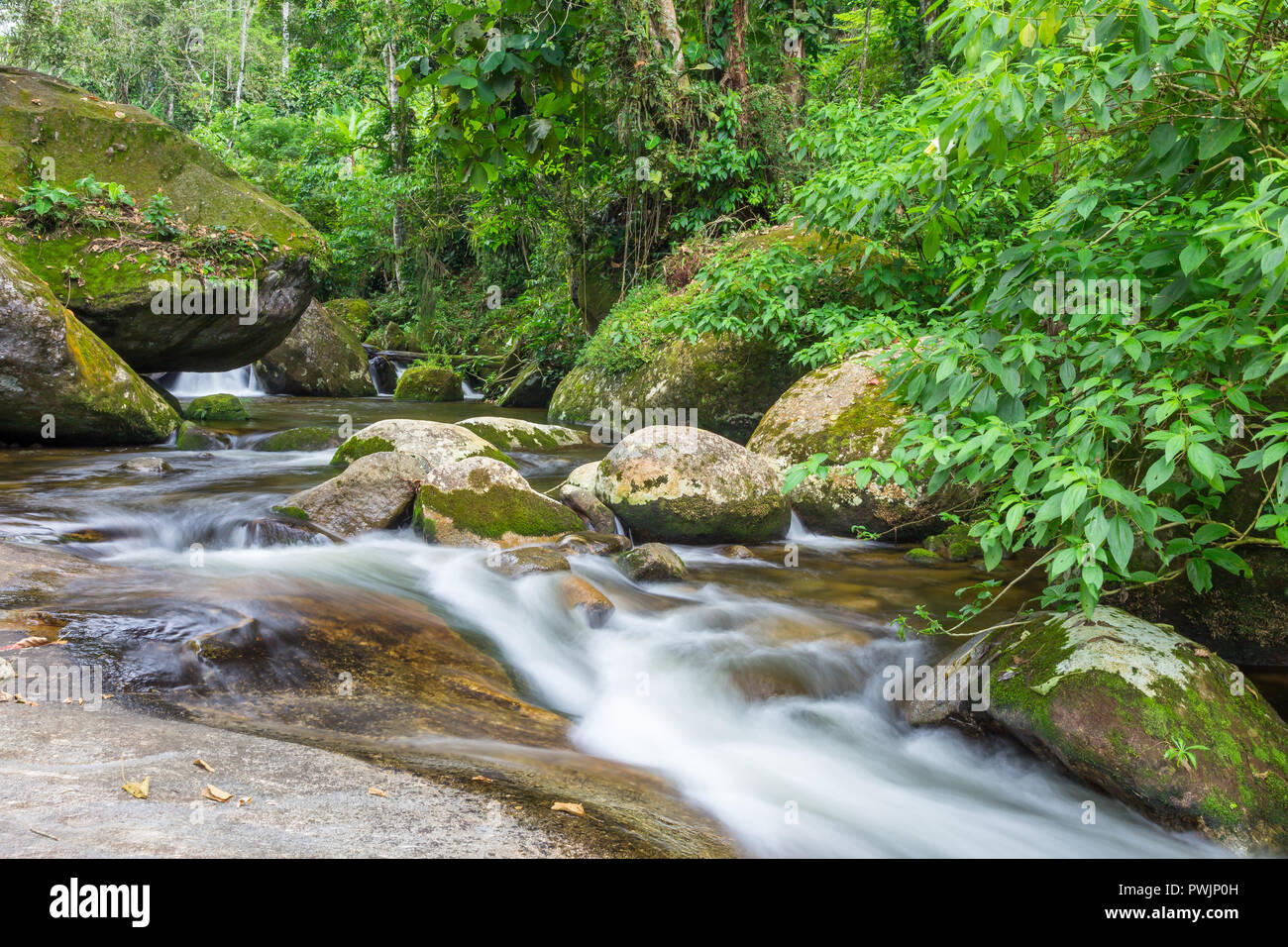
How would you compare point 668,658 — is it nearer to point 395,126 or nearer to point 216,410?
point 216,410

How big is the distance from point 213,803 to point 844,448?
6087mm

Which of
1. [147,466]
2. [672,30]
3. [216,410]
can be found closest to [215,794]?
[147,466]

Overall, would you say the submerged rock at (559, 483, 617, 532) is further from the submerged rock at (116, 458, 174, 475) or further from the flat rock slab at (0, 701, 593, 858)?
the flat rock slab at (0, 701, 593, 858)

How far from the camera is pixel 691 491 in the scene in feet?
22.5

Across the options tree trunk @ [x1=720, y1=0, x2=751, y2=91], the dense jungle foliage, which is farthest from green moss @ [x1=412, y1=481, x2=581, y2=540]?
tree trunk @ [x1=720, y1=0, x2=751, y2=91]

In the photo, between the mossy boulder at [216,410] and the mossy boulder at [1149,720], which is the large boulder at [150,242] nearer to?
the mossy boulder at [216,410]

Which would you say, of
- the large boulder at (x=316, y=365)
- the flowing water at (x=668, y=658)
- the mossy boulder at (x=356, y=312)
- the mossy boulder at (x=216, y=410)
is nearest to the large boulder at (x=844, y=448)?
the flowing water at (x=668, y=658)

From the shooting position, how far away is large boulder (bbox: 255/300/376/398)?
50.7 feet

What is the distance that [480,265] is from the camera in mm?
20047

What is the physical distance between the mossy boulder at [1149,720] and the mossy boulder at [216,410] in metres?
10.7

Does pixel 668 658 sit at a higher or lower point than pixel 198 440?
lower

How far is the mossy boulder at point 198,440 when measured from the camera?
925cm

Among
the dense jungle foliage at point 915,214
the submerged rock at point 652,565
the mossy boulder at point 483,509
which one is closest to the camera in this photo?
the dense jungle foliage at point 915,214

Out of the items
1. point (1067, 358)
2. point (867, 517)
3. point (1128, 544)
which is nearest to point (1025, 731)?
point (1128, 544)
